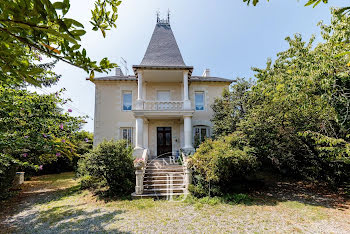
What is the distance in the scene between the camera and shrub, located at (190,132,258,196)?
7.80 metres

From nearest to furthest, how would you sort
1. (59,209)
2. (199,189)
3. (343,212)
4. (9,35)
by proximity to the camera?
(9,35) < (343,212) < (59,209) < (199,189)

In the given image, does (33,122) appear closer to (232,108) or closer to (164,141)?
(164,141)

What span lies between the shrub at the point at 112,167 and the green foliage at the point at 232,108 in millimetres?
6649

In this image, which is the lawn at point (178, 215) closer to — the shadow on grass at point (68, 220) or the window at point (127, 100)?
the shadow on grass at point (68, 220)

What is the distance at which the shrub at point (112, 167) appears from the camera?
8297 millimetres

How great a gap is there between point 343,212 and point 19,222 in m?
12.2

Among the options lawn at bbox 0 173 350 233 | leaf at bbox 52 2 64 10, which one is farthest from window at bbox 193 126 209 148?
leaf at bbox 52 2 64 10

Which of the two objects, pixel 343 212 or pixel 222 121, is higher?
pixel 222 121

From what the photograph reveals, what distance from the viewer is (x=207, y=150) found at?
8883 mm

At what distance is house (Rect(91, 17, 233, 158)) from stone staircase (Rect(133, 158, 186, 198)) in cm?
355

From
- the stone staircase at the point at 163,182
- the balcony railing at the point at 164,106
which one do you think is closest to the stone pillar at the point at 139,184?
the stone staircase at the point at 163,182

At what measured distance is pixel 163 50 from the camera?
1507 cm

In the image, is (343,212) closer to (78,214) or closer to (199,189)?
(199,189)

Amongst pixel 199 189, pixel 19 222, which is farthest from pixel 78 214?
pixel 199 189
